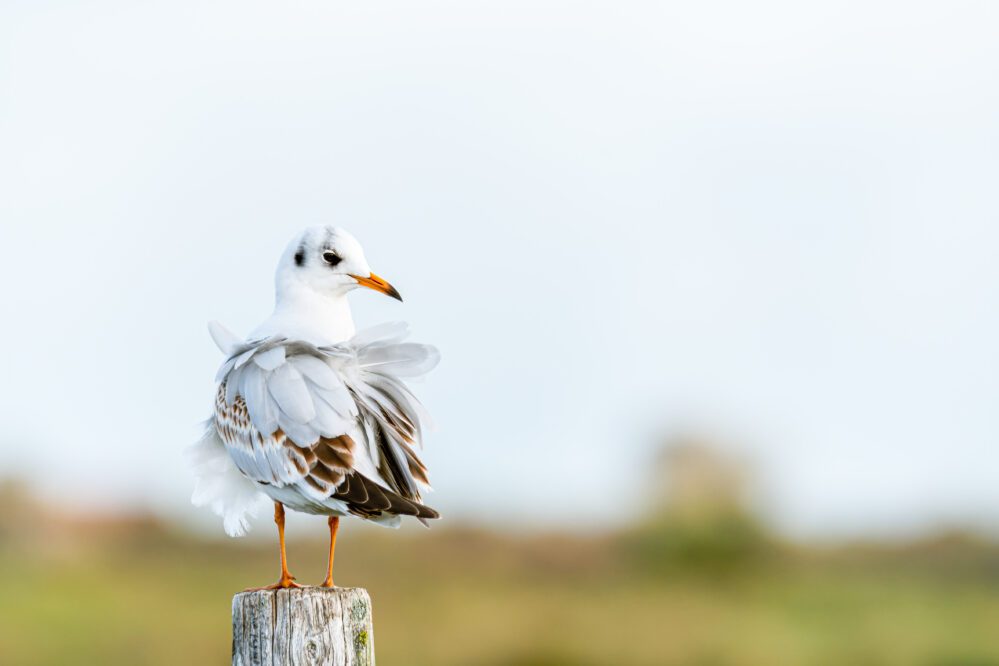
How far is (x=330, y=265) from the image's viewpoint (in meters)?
5.36

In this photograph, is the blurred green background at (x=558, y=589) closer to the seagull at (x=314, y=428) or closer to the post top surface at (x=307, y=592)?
the seagull at (x=314, y=428)

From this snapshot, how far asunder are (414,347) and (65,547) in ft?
56.4

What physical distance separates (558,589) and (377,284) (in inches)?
517

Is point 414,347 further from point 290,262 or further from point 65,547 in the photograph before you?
point 65,547

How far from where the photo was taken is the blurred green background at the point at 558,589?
13.7m

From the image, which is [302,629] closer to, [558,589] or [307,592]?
[307,592]

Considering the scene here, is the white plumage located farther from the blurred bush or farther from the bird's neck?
the blurred bush

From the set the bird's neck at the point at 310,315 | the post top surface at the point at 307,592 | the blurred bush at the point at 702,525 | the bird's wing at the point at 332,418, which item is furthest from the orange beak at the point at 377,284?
the blurred bush at the point at 702,525

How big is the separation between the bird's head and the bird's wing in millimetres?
575

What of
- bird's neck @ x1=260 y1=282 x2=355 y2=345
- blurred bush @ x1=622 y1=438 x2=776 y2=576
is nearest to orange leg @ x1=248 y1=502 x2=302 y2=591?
bird's neck @ x1=260 y1=282 x2=355 y2=345

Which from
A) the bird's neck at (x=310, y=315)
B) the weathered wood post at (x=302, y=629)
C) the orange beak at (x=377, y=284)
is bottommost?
the weathered wood post at (x=302, y=629)

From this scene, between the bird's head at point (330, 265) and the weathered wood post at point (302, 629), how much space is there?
151 centimetres

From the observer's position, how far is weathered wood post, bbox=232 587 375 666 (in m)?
4.21

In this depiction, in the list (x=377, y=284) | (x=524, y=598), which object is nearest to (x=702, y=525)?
(x=524, y=598)
